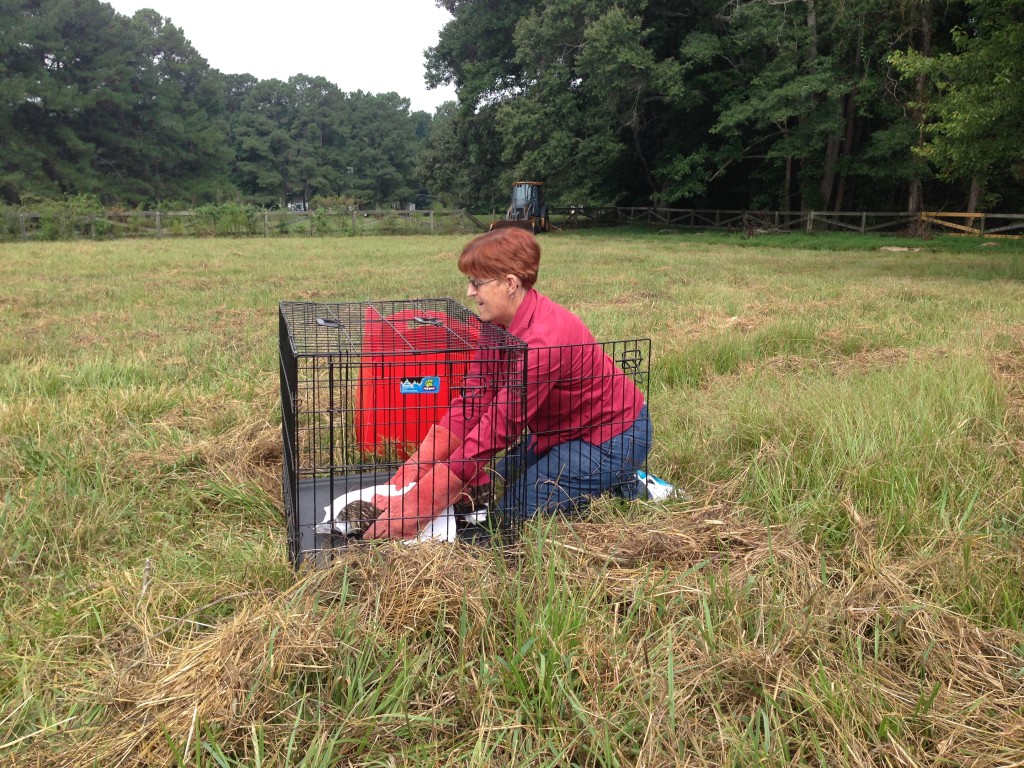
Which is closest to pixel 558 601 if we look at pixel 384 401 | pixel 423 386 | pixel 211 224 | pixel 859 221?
pixel 423 386

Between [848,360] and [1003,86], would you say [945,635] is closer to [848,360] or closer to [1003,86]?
[848,360]

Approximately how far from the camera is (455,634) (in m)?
2.13

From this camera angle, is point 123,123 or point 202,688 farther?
point 123,123

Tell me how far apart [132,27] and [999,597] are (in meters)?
60.7

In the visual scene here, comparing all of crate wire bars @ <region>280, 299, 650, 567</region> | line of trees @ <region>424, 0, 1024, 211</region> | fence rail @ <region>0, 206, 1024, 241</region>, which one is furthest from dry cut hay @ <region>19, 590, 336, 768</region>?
fence rail @ <region>0, 206, 1024, 241</region>

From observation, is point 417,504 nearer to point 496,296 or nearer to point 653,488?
point 496,296

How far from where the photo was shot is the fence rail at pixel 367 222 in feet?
75.3

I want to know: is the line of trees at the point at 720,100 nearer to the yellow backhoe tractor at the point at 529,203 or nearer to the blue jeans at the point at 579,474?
the yellow backhoe tractor at the point at 529,203

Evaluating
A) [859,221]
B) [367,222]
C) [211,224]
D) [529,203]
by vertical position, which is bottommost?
[211,224]

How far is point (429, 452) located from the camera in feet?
9.07

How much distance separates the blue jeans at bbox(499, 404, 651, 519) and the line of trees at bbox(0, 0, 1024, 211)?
1105 cm

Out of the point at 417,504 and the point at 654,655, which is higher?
the point at 417,504

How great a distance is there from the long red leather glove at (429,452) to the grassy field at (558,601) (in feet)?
1.25

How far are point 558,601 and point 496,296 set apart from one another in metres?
1.15
